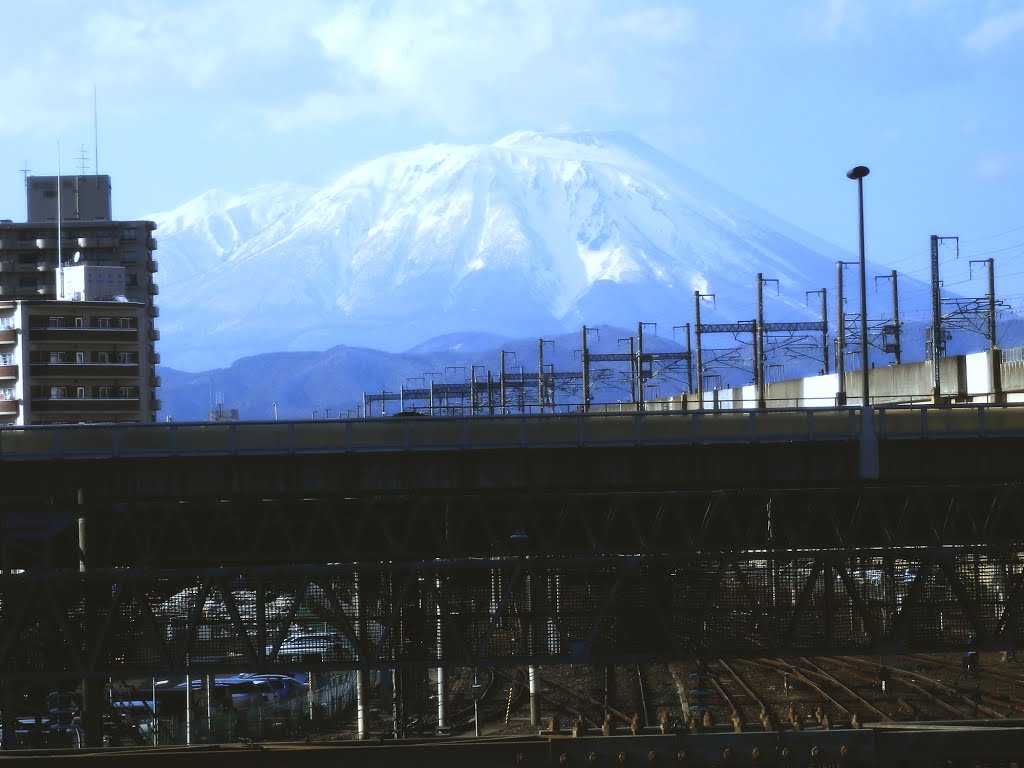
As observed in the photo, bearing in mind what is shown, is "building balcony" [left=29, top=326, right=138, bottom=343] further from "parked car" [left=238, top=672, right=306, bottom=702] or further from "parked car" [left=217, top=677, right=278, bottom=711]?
"parked car" [left=217, top=677, right=278, bottom=711]

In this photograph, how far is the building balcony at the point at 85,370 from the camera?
447 feet

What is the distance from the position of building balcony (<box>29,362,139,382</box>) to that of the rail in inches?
4011

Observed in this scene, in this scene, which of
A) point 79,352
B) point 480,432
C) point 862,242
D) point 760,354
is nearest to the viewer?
point 480,432

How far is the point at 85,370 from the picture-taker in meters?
138

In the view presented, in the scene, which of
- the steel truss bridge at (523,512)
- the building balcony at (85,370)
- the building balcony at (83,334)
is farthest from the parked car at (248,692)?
the building balcony at (83,334)

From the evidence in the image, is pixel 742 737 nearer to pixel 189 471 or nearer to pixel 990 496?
pixel 189 471

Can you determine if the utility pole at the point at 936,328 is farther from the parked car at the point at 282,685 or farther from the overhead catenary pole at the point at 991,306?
the parked car at the point at 282,685

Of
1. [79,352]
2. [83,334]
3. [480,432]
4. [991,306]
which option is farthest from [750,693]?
[83,334]

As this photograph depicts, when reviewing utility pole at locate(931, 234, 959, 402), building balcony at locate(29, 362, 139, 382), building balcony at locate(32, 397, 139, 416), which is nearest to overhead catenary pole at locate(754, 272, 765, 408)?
utility pole at locate(931, 234, 959, 402)

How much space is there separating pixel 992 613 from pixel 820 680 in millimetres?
11489

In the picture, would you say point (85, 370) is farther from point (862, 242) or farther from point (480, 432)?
point (862, 242)

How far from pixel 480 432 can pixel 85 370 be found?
348ft

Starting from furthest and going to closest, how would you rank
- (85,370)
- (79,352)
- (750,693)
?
(79,352) < (85,370) < (750,693)

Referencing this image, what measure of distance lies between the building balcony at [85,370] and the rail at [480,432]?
102 m
